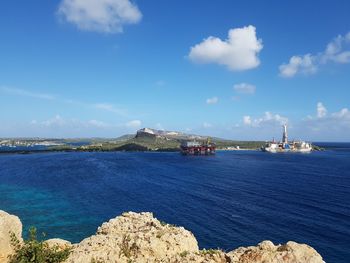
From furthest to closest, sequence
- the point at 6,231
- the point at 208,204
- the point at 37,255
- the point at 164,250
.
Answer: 1. the point at 208,204
2. the point at 6,231
3. the point at 164,250
4. the point at 37,255

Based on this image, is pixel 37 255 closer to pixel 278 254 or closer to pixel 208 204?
pixel 278 254

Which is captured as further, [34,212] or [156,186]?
[156,186]

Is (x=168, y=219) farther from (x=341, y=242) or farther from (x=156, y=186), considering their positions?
(x=156, y=186)

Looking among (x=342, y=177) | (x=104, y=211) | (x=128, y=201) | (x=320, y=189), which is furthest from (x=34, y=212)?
(x=342, y=177)

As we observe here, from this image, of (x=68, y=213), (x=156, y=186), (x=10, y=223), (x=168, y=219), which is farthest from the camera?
(x=156, y=186)

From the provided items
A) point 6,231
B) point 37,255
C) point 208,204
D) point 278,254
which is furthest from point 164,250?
point 208,204

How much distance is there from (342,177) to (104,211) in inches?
3579

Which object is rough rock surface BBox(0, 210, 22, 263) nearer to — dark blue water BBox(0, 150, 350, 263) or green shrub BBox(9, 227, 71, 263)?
green shrub BBox(9, 227, 71, 263)

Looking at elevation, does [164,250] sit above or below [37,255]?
above

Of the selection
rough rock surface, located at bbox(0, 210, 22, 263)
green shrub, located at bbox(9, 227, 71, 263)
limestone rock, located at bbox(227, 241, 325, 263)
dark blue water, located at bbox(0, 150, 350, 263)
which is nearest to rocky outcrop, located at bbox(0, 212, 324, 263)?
limestone rock, located at bbox(227, 241, 325, 263)

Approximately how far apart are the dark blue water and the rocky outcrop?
2777cm

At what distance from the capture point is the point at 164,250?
2491 centimetres

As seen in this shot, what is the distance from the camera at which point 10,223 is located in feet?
99.0

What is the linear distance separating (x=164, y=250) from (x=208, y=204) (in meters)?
58.4
